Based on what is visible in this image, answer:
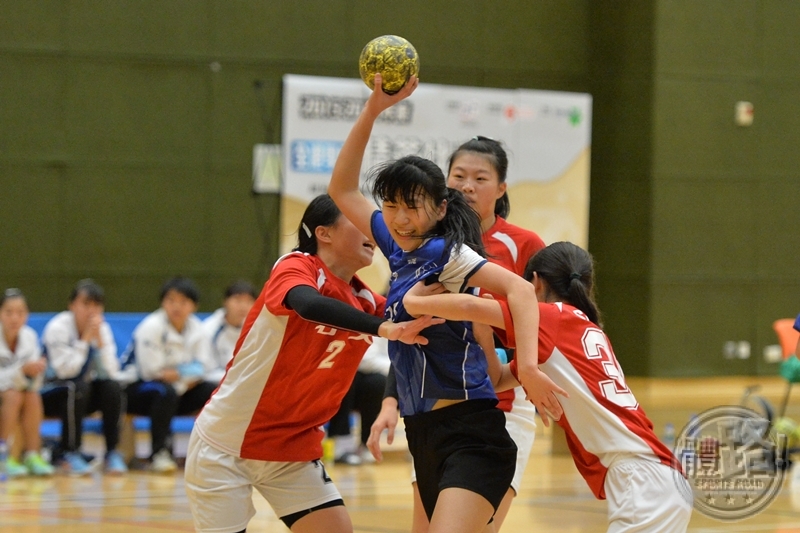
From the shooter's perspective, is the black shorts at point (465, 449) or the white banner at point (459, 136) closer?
the black shorts at point (465, 449)

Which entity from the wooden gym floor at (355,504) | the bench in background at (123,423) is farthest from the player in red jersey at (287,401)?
the bench in background at (123,423)

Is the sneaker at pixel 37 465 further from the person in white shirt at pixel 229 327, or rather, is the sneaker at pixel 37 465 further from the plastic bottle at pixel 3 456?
the person in white shirt at pixel 229 327

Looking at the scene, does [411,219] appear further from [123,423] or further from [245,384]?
[123,423]

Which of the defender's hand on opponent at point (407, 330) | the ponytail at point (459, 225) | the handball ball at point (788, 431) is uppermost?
the ponytail at point (459, 225)

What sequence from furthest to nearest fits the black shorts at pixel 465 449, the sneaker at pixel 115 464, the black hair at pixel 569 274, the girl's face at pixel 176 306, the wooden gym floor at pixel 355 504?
the girl's face at pixel 176 306 < the sneaker at pixel 115 464 < the wooden gym floor at pixel 355 504 < the black hair at pixel 569 274 < the black shorts at pixel 465 449

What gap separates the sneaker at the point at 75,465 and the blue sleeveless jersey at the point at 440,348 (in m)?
5.05

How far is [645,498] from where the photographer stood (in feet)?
10.4

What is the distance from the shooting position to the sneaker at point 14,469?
7.59 meters

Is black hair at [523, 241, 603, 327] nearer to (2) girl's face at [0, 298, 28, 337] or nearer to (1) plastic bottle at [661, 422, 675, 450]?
(2) girl's face at [0, 298, 28, 337]

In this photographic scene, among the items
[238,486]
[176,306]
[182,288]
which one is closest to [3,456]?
[176,306]

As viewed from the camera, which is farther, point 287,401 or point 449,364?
point 287,401

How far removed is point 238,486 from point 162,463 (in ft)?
14.7

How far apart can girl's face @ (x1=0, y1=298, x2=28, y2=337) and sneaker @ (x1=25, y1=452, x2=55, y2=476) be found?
0.87 meters

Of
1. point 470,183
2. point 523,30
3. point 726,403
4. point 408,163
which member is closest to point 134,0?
point 523,30
